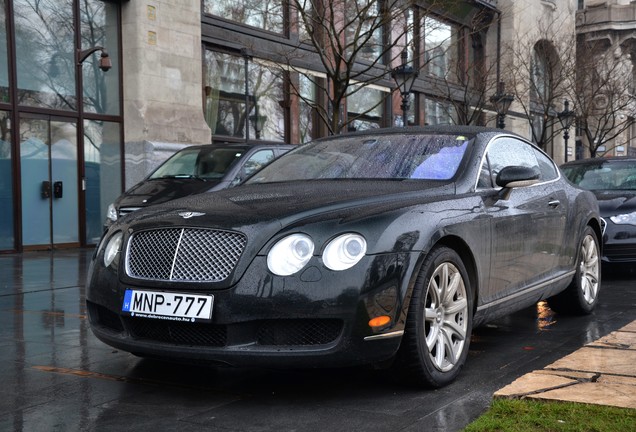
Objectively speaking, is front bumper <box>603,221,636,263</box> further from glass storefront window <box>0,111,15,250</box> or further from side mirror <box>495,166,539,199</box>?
glass storefront window <box>0,111,15,250</box>

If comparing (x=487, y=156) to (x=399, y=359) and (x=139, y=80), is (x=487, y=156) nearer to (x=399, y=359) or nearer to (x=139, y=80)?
(x=399, y=359)

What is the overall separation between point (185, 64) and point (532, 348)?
14.8 m

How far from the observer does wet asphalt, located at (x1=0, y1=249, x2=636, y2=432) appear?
3.95 meters

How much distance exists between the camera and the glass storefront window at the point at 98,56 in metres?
17.1

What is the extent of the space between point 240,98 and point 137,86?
3.82 meters

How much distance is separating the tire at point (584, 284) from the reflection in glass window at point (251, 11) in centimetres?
1447

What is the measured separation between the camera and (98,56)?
17.5 metres

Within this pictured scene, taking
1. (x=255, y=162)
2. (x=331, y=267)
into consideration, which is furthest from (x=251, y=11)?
(x=331, y=267)

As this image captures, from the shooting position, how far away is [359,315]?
13.5 ft

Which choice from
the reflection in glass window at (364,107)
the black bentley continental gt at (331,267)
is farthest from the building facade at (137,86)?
the black bentley continental gt at (331,267)

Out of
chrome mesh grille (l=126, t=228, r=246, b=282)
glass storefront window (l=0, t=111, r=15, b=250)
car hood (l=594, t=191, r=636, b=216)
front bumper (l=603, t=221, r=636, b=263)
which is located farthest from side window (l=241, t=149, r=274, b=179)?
chrome mesh grille (l=126, t=228, r=246, b=282)

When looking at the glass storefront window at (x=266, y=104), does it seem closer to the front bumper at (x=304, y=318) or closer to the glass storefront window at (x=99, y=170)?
the glass storefront window at (x=99, y=170)

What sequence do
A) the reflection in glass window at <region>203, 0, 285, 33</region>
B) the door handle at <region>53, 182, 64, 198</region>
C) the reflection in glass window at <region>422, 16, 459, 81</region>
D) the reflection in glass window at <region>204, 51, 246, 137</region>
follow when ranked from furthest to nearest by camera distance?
the reflection in glass window at <region>422, 16, 459, 81</region> < the reflection in glass window at <region>203, 0, 285, 33</region> < the reflection in glass window at <region>204, 51, 246, 137</region> < the door handle at <region>53, 182, 64, 198</region>

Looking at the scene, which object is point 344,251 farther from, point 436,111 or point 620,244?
point 436,111
